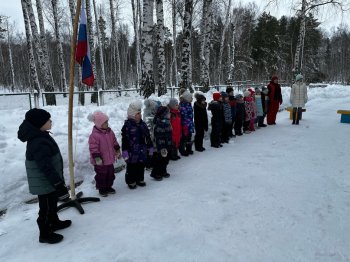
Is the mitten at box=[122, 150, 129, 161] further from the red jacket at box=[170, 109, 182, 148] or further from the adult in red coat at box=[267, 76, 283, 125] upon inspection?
the adult in red coat at box=[267, 76, 283, 125]

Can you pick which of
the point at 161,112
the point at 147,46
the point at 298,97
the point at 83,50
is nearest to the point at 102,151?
the point at 161,112

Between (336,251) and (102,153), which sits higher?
(102,153)

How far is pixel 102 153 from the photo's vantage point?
488 centimetres

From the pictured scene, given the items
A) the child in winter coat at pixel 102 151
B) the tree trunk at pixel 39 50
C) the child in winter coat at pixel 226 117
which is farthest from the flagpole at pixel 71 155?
the tree trunk at pixel 39 50

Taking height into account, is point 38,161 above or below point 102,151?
above

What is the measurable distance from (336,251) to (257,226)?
0.91 m

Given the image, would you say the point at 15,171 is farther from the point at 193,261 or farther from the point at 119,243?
the point at 193,261

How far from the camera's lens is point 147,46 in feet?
36.8

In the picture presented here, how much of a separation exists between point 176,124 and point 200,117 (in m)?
1.07

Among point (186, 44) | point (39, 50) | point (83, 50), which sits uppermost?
point (39, 50)

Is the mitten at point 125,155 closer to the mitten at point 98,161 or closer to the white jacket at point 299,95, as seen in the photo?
the mitten at point 98,161

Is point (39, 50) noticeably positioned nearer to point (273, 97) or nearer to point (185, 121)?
point (185, 121)

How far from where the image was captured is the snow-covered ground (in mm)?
3260

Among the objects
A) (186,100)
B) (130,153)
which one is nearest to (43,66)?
(186,100)
